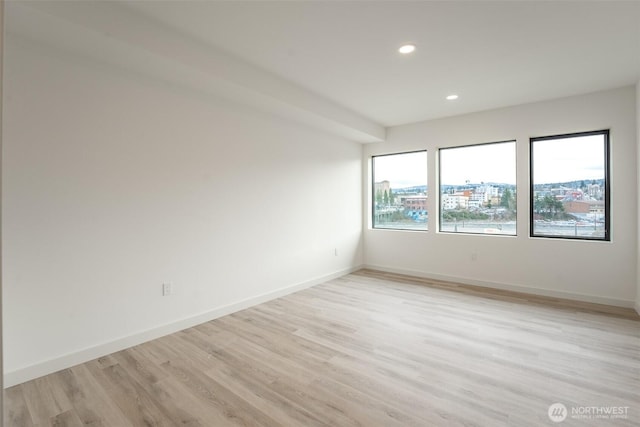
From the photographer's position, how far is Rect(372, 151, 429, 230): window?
558cm

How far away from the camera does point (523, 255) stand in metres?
4.57

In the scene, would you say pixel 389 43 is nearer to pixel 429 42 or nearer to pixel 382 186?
pixel 429 42

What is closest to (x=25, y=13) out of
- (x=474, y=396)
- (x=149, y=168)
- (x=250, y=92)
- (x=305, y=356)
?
(x=149, y=168)

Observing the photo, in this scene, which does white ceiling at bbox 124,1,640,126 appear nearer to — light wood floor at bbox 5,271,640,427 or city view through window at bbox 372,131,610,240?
city view through window at bbox 372,131,610,240

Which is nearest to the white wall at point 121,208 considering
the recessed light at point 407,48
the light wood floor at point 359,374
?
the light wood floor at point 359,374

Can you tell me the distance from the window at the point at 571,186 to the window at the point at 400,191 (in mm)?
1587

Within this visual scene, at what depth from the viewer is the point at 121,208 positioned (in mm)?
2896

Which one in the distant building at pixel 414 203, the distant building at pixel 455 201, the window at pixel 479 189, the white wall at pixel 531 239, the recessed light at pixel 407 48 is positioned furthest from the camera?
the distant building at pixel 414 203

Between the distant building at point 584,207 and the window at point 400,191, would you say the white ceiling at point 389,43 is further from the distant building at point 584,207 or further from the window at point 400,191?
the window at point 400,191

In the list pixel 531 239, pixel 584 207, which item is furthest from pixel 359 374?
pixel 584 207

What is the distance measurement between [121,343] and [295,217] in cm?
253

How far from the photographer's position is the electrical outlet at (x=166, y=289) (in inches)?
126

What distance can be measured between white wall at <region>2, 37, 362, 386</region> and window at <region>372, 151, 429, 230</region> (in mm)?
2297

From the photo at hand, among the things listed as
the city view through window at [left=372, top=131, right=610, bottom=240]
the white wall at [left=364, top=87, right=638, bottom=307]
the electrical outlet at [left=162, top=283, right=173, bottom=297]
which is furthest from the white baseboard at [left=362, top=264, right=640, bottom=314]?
the electrical outlet at [left=162, top=283, right=173, bottom=297]
